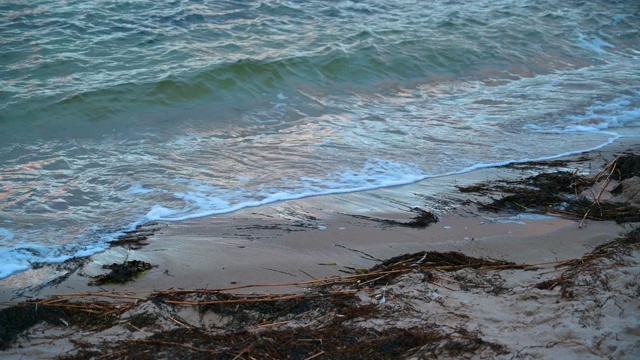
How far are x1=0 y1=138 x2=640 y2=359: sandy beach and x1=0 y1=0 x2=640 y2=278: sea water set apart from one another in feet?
1.47

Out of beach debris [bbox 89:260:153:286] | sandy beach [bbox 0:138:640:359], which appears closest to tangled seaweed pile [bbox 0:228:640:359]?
sandy beach [bbox 0:138:640:359]

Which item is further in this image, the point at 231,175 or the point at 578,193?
the point at 231,175

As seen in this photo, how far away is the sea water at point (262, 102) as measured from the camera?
208 inches

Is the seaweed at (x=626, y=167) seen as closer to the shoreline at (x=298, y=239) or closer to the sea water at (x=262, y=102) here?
the sea water at (x=262, y=102)

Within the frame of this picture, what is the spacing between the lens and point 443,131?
7.01m

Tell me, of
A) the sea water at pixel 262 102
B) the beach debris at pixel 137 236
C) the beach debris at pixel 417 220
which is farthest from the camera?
the sea water at pixel 262 102

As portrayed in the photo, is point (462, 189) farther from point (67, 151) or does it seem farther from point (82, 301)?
point (67, 151)

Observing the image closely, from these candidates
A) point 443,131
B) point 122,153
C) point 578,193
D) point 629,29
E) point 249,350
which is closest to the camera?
point 249,350

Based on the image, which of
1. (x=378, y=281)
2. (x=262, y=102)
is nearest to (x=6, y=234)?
(x=378, y=281)

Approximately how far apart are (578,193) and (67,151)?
4.72 metres

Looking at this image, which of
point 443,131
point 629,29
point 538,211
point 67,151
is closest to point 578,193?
point 538,211

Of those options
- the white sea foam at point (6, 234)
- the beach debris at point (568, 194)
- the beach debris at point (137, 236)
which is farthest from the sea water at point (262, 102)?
the beach debris at point (568, 194)

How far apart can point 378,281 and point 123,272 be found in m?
1.50

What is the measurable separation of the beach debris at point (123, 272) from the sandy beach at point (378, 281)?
0.05 m
